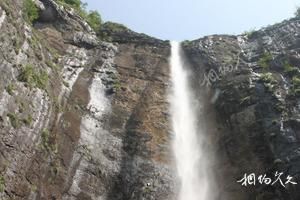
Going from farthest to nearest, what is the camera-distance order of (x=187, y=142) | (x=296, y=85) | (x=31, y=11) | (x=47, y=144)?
(x=31, y=11)
(x=296, y=85)
(x=187, y=142)
(x=47, y=144)

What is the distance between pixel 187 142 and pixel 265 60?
630cm

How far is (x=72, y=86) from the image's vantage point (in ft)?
67.1

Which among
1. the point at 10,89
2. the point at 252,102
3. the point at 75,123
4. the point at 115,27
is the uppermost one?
the point at 115,27

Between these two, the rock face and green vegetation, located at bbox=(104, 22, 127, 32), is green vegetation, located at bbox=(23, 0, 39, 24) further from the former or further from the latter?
green vegetation, located at bbox=(104, 22, 127, 32)

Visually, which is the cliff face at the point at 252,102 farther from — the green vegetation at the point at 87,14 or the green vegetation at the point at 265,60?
the green vegetation at the point at 87,14

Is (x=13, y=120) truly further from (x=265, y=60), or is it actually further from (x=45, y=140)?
(x=265, y=60)

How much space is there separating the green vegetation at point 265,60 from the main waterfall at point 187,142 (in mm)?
3450

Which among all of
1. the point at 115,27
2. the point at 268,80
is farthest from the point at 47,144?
the point at 115,27

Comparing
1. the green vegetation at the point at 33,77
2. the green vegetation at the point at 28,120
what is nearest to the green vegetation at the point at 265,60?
the green vegetation at the point at 33,77

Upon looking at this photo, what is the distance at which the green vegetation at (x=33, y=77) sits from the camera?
17.0 m

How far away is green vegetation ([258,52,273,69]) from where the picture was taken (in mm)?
22250

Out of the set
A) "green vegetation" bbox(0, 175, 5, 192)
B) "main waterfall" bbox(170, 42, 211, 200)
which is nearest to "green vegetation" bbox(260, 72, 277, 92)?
"main waterfall" bbox(170, 42, 211, 200)

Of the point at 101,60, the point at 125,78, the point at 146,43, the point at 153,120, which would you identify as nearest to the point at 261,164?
the point at 153,120

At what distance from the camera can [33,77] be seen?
17469 mm
